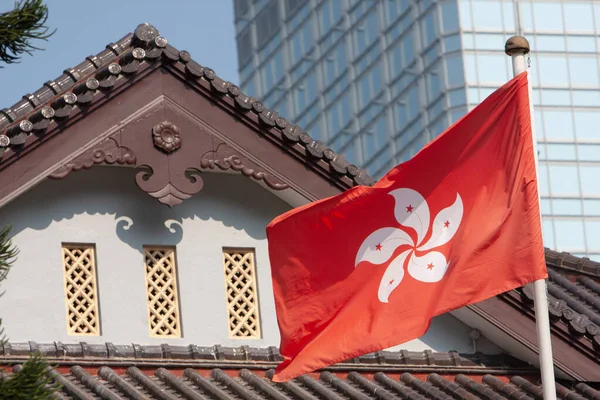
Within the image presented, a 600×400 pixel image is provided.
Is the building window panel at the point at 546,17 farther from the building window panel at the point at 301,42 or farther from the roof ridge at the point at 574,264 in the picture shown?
the roof ridge at the point at 574,264

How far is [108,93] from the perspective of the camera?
1733 cm

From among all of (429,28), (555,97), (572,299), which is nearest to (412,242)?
(572,299)

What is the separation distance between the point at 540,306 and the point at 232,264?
477cm

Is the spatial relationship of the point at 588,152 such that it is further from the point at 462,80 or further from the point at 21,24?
the point at 21,24

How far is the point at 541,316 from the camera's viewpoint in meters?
14.4

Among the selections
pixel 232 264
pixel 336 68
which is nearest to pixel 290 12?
pixel 336 68

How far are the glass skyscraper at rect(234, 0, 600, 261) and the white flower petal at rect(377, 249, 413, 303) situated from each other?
226 feet

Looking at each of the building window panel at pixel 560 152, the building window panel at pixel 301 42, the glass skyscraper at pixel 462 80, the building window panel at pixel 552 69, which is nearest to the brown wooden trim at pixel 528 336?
the glass skyscraper at pixel 462 80

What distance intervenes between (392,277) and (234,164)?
2.95m

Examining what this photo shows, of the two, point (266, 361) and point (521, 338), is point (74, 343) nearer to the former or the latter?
point (266, 361)

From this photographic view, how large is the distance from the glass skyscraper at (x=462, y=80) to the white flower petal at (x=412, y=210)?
225 ft

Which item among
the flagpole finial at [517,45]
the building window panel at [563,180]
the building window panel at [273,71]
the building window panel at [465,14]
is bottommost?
the flagpole finial at [517,45]

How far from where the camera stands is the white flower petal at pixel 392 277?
15.4 m

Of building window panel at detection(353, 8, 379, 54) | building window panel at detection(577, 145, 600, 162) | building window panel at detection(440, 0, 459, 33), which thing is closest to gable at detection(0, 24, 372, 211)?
building window panel at detection(577, 145, 600, 162)
